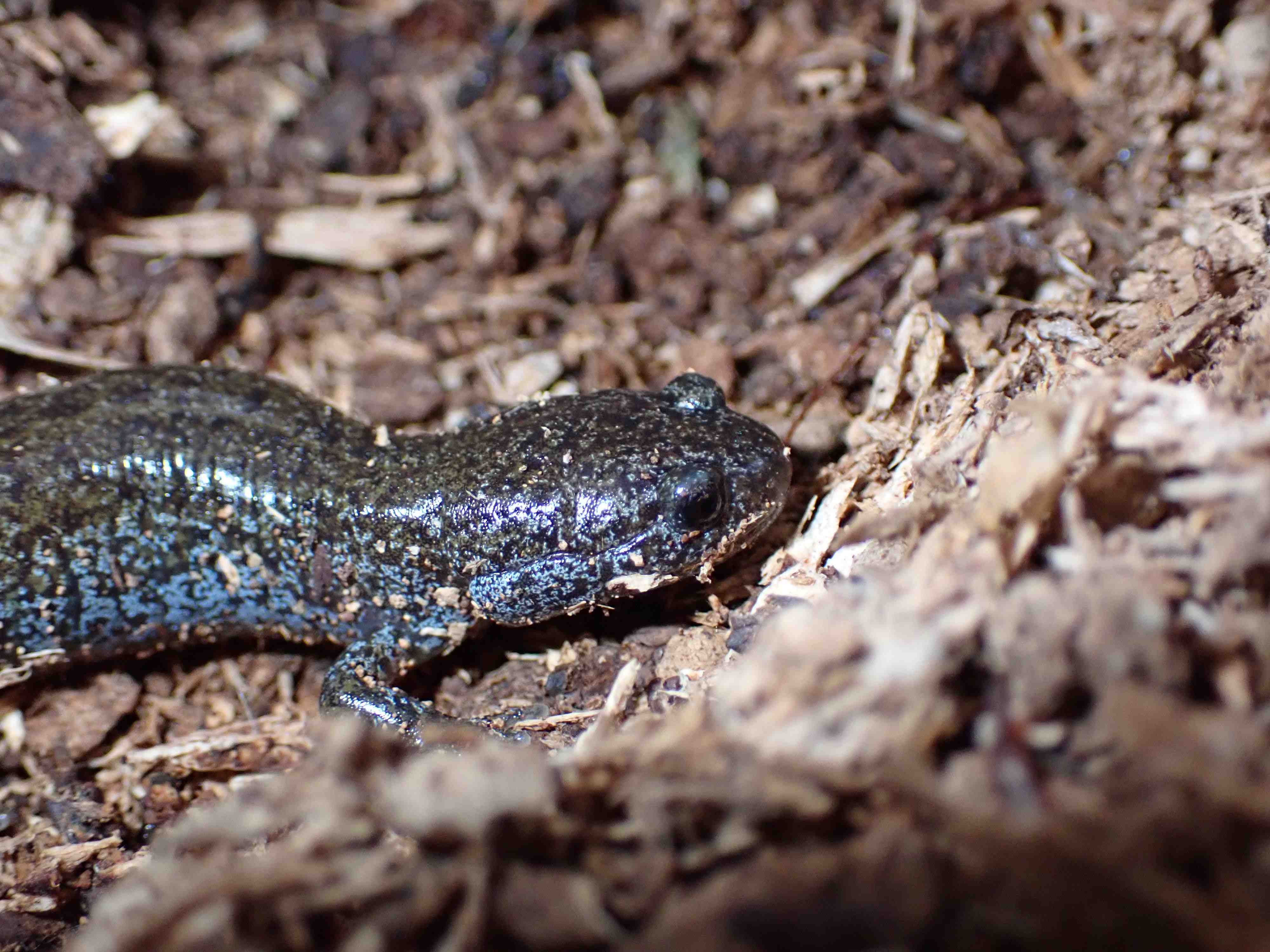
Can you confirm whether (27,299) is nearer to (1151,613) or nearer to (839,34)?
(839,34)

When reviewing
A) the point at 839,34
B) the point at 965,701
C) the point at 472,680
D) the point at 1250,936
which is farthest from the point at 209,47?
the point at 1250,936

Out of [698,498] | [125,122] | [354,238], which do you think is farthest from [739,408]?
[125,122]

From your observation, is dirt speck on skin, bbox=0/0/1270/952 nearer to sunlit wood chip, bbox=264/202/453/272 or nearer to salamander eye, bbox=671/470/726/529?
sunlit wood chip, bbox=264/202/453/272

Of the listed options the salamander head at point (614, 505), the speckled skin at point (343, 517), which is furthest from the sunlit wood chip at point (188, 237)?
the salamander head at point (614, 505)

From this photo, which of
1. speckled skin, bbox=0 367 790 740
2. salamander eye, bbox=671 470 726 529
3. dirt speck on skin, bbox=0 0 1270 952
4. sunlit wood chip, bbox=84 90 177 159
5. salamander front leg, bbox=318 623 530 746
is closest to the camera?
dirt speck on skin, bbox=0 0 1270 952

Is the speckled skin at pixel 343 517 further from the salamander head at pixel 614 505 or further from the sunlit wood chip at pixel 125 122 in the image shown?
the sunlit wood chip at pixel 125 122

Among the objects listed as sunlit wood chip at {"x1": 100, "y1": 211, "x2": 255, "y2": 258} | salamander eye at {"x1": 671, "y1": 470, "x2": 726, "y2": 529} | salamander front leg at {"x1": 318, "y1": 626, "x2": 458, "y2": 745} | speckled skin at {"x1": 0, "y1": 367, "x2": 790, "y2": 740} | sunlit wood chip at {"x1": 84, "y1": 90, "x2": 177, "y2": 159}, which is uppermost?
sunlit wood chip at {"x1": 84, "y1": 90, "x2": 177, "y2": 159}

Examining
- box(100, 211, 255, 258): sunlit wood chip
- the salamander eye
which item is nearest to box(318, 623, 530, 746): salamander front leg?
the salamander eye
